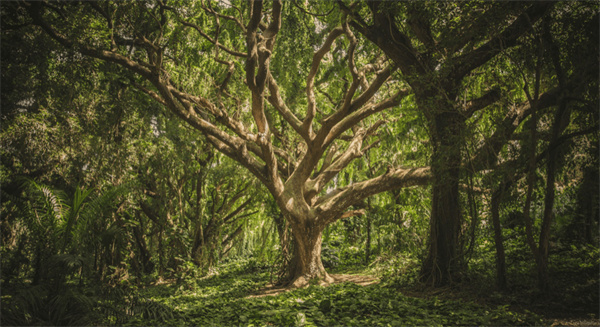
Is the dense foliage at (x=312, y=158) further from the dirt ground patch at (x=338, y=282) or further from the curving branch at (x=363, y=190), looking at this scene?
the dirt ground patch at (x=338, y=282)

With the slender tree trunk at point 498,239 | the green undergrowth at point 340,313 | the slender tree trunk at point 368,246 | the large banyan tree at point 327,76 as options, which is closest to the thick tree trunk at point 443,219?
the large banyan tree at point 327,76

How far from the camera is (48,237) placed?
13.2ft

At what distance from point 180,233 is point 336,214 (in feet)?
12.8

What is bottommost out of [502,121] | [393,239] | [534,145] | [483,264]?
[483,264]

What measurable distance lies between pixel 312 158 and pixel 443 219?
291 centimetres

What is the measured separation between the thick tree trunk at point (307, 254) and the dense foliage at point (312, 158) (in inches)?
1.8

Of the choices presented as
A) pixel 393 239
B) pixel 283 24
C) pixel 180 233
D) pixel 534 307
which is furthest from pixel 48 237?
pixel 393 239

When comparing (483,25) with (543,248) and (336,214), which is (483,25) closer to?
(543,248)

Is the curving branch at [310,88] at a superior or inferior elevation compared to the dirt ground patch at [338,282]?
superior

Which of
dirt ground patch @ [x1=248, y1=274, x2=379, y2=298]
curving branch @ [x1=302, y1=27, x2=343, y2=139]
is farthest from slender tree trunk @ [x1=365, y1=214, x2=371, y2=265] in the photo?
curving branch @ [x1=302, y1=27, x2=343, y2=139]

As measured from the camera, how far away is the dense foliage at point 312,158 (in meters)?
3.76

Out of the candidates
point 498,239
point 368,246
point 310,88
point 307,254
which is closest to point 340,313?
point 498,239

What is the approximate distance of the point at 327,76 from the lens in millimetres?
8836

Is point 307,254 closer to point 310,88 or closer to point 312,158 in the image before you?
point 312,158
